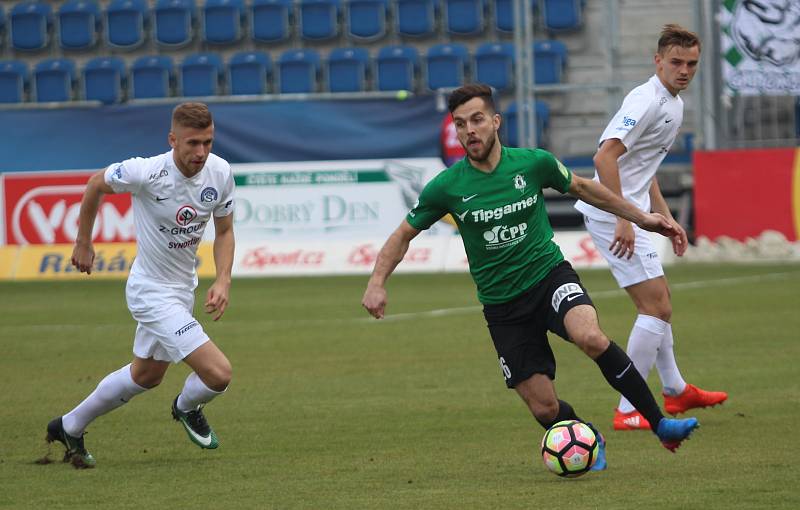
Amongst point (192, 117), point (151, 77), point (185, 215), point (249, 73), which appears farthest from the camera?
point (151, 77)

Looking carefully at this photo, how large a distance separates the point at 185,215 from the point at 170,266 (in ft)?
1.06

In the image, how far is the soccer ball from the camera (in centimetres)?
666

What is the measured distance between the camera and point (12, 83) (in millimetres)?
26344

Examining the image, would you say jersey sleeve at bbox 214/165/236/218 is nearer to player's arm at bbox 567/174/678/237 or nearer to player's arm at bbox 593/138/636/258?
player's arm at bbox 567/174/678/237

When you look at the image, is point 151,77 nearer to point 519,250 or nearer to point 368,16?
point 368,16

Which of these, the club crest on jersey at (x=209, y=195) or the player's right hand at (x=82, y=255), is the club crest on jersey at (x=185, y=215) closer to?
the club crest on jersey at (x=209, y=195)

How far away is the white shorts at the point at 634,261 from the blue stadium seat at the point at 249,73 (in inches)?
691

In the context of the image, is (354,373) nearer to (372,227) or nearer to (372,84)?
(372,227)

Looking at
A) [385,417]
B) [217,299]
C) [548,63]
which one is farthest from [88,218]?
[548,63]

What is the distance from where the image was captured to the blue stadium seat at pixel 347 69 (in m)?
25.3

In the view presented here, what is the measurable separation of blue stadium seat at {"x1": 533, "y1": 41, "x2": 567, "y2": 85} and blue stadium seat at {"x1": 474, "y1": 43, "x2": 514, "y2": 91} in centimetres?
47

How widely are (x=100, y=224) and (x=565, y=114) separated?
Answer: 865 centimetres

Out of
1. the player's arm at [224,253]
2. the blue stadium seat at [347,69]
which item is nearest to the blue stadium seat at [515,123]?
the blue stadium seat at [347,69]

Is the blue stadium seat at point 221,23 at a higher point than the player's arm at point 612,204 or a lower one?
higher
